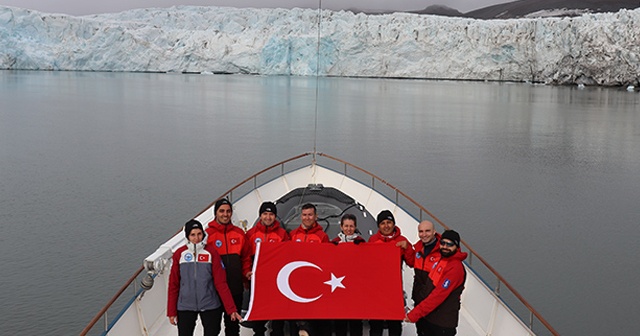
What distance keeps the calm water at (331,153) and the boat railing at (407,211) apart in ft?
0.78

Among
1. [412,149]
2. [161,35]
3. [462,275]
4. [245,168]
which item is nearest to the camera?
[462,275]

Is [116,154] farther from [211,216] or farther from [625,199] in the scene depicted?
[625,199]

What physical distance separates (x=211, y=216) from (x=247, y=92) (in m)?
33.4

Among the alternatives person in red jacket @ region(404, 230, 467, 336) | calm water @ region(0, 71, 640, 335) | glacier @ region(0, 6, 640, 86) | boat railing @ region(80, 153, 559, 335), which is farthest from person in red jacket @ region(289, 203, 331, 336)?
glacier @ region(0, 6, 640, 86)

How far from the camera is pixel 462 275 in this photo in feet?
10.7

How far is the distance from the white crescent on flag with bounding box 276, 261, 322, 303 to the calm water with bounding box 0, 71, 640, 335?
324 centimetres

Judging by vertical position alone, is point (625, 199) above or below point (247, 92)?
below

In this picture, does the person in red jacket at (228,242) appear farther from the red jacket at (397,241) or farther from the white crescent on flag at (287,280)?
the red jacket at (397,241)

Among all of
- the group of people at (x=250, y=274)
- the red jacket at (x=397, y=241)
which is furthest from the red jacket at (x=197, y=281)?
the red jacket at (x=397, y=241)

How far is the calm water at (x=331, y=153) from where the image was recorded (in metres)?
6.92

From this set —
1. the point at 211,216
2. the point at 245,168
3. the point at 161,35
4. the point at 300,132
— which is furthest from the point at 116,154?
the point at 161,35

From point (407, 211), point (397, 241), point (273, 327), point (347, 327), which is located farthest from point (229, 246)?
point (407, 211)

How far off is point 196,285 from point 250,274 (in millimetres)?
463

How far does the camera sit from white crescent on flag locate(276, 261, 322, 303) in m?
3.64
